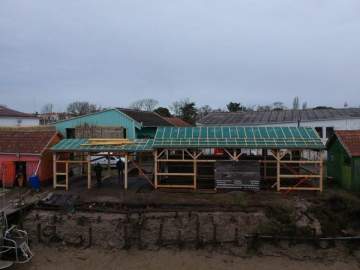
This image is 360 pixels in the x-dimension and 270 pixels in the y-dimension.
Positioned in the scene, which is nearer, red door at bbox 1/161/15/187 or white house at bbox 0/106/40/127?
→ red door at bbox 1/161/15/187

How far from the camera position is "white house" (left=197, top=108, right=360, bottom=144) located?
123 feet

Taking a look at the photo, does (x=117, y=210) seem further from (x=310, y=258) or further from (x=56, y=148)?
(x=310, y=258)

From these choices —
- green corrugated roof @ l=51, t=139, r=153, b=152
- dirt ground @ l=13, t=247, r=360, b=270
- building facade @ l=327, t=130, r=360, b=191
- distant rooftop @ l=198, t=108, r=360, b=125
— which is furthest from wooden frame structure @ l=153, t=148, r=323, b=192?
distant rooftop @ l=198, t=108, r=360, b=125

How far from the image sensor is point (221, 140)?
70.6ft

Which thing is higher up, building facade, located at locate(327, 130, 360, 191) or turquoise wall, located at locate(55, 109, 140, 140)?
turquoise wall, located at locate(55, 109, 140, 140)

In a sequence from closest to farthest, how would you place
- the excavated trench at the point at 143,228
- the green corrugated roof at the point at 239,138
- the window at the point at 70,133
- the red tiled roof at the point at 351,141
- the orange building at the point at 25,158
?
the excavated trench at the point at 143,228
the green corrugated roof at the point at 239,138
the red tiled roof at the point at 351,141
the orange building at the point at 25,158
the window at the point at 70,133

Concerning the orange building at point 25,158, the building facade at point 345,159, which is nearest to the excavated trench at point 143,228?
the orange building at point 25,158

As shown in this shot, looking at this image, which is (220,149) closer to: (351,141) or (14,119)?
(351,141)

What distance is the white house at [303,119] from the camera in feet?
123

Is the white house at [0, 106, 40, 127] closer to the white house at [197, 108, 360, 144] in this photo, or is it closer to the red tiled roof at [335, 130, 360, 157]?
the white house at [197, 108, 360, 144]

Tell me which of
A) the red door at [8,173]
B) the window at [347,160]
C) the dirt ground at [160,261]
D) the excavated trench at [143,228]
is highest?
the window at [347,160]

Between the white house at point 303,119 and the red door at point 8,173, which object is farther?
the white house at point 303,119

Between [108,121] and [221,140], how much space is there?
16.7m

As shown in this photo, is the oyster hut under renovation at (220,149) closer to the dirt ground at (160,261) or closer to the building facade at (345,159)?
the building facade at (345,159)
